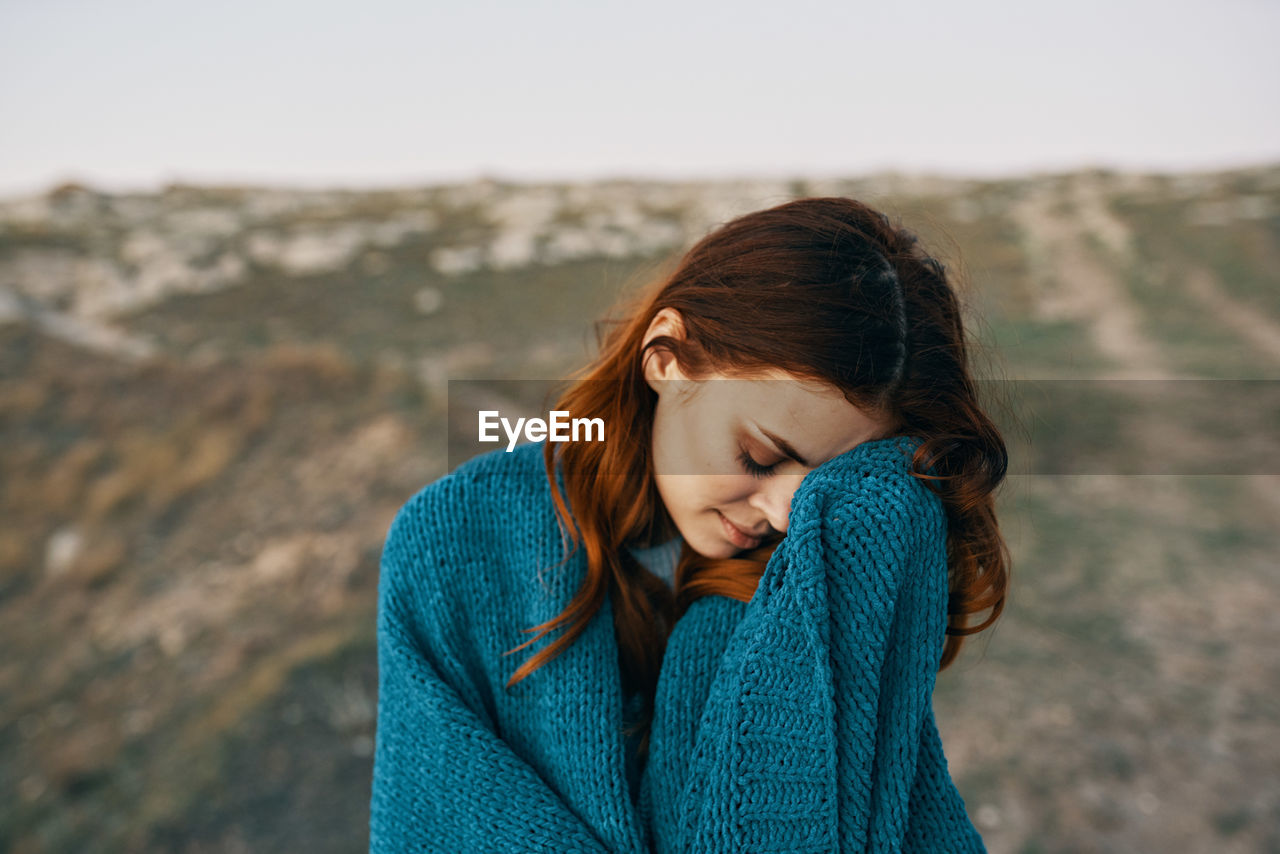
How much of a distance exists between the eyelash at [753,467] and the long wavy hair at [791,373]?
0.49ft

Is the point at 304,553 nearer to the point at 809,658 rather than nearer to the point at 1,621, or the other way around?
the point at 1,621

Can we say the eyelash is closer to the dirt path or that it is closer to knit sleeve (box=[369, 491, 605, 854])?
knit sleeve (box=[369, 491, 605, 854])

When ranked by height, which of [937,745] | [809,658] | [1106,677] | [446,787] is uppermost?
[809,658]

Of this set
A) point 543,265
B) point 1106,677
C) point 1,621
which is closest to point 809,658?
point 1106,677

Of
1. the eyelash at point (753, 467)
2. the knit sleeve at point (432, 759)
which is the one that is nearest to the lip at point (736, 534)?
the eyelash at point (753, 467)

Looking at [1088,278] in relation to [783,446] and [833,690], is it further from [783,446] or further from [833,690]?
[833,690]

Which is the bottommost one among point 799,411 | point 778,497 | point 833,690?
point 833,690

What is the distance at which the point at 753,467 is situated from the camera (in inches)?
53.8

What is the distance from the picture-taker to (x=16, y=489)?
6859mm

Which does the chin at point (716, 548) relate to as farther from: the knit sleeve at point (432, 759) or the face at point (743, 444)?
the knit sleeve at point (432, 759)

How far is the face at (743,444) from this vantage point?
1.32 meters

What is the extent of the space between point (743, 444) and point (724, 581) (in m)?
0.26

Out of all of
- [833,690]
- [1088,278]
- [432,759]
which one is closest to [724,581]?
[833,690]

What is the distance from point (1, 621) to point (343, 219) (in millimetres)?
12879
